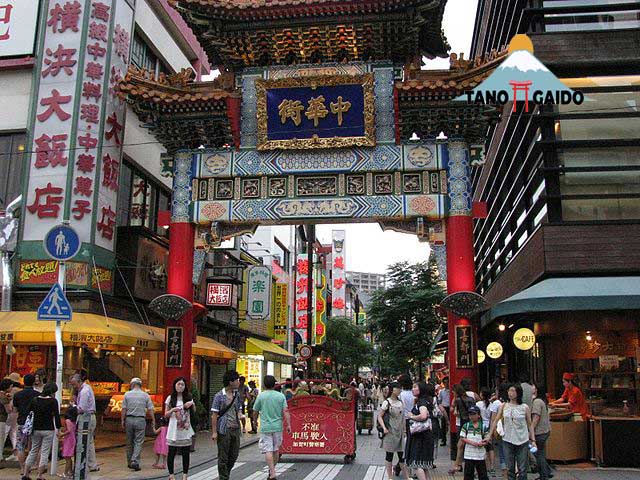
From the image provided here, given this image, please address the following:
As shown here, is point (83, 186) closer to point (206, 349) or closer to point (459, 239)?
point (206, 349)

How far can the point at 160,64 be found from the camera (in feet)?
78.4

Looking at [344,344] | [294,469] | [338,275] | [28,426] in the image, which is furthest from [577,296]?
[338,275]

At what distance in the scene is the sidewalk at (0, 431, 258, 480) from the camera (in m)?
12.7

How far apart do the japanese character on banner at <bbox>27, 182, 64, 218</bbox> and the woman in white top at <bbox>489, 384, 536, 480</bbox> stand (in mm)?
12093

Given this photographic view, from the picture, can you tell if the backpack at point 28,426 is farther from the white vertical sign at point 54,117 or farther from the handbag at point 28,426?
the white vertical sign at point 54,117

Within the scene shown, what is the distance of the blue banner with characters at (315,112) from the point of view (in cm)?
1717

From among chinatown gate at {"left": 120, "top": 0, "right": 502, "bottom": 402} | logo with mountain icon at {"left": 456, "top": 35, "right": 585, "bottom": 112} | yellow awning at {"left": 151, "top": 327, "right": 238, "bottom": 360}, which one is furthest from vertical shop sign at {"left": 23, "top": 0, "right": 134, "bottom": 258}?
logo with mountain icon at {"left": 456, "top": 35, "right": 585, "bottom": 112}

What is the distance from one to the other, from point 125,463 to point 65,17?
39.2 feet

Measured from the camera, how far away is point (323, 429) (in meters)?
15.5

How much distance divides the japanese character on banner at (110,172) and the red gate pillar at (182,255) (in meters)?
1.80

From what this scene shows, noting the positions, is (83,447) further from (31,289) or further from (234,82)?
(234,82)

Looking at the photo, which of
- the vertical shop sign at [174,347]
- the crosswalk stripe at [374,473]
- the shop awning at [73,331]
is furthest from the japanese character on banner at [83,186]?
the crosswalk stripe at [374,473]

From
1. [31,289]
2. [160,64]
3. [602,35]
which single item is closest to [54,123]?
[31,289]

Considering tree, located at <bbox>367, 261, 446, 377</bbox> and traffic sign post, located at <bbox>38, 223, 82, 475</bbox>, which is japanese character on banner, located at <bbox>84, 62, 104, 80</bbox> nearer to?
traffic sign post, located at <bbox>38, 223, 82, 475</bbox>
